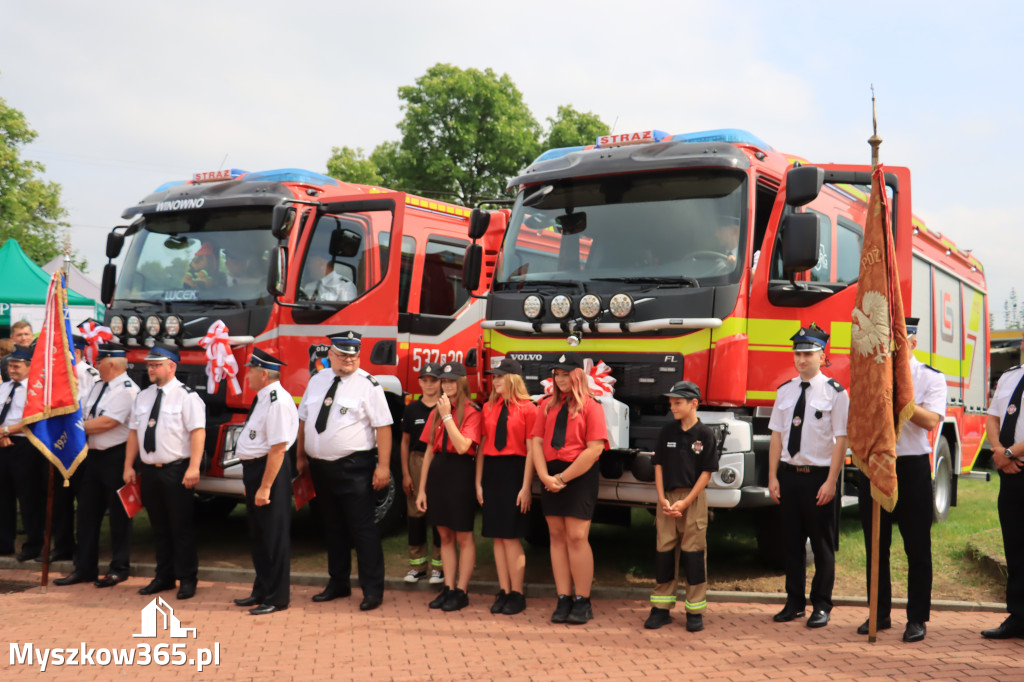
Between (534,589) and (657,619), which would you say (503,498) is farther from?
(657,619)

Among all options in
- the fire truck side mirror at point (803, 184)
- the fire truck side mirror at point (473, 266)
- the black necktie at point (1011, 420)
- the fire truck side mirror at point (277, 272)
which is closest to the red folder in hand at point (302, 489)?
the fire truck side mirror at point (277, 272)

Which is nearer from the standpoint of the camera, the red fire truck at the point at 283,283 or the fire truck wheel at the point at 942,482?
the red fire truck at the point at 283,283

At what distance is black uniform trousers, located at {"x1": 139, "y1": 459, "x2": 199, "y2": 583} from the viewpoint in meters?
7.41

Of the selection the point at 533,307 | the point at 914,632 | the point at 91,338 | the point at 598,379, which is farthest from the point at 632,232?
the point at 91,338

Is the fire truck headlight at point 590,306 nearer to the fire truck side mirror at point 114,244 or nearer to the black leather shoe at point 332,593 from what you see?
the black leather shoe at point 332,593

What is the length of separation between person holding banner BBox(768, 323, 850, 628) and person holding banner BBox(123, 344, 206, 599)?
184 inches

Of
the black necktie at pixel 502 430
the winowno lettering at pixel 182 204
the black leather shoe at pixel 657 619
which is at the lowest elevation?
the black leather shoe at pixel 657 619

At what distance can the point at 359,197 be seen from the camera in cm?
905

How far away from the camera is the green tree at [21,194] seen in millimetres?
27828

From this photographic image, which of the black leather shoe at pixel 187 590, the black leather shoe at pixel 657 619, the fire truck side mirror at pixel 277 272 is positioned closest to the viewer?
the black leather shoe at pixel 657 619

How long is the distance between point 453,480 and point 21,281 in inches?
484

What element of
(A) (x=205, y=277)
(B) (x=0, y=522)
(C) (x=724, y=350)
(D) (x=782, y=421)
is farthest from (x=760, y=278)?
(B) (x=0, y=522)

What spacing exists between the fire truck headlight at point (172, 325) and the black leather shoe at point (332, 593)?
307cm

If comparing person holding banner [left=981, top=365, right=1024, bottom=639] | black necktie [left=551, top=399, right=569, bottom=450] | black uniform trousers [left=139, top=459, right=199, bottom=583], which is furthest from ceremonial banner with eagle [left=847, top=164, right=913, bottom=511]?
black uniform trousers [left=139, top=459, right=199, bottom=583]
